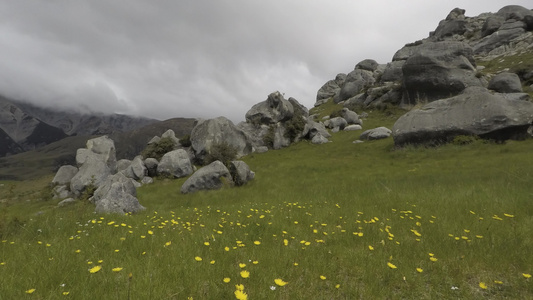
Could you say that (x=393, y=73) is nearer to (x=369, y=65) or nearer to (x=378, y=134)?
(x=369, y=65)

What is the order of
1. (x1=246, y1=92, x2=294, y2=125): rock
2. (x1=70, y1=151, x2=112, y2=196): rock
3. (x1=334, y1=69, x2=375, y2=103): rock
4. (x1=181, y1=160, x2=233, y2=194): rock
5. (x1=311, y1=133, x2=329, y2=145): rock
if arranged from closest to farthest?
1. (x1=181, y1=160, x2=233, y2=194): rock
2. (x1=70, y1=151, x2=112, y2=196): rock
3. (x1=311, y1=133, x2=329, y2=145): rock
4. (x1=246, y1=92, x2=294, y2=125): rock
5. (x1=334, y1=69, x2=375, y2=103): rock

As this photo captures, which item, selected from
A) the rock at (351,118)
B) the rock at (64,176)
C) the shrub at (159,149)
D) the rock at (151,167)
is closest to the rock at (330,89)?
the rock at (351,118)

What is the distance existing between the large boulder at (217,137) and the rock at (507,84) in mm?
35806

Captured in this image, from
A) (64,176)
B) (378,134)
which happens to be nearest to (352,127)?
(378,134)

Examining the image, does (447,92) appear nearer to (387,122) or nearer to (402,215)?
(387,122)

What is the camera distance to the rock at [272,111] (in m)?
46.8

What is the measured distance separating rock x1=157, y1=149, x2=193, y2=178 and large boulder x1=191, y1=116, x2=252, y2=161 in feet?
14.9

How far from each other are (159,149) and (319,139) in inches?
924

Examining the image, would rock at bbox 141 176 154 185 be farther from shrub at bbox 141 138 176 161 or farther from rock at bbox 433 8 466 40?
rock at bbox 433 8 466 40

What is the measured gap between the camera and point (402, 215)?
833cm

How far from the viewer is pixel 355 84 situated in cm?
7056

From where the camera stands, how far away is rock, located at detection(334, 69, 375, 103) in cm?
7006

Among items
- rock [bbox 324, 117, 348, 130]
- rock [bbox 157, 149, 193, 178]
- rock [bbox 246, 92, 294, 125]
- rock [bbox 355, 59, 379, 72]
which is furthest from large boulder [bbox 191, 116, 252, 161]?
rock [bbox 355, 59, 379, 72]

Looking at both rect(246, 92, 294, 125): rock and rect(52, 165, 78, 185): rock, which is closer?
rect(52, 165, 78, 185): rock
